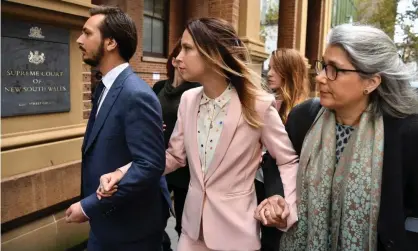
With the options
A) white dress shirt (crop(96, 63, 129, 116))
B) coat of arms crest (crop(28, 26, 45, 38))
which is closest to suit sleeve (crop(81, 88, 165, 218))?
white dress shirt (crop(96, 63, 129, 116))

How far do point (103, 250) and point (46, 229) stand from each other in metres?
1.67

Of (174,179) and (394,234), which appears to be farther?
(174,179)

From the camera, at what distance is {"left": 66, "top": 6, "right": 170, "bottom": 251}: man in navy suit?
185 cm

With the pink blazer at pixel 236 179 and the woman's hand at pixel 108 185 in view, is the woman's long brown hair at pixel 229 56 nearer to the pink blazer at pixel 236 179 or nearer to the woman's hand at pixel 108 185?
the pink blazer at pixel 236 179

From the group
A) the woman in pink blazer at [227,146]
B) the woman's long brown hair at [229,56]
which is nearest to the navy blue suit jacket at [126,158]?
the woman in pink blazer at [227,146]

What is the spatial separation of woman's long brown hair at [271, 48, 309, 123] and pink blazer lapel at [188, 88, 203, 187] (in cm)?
164

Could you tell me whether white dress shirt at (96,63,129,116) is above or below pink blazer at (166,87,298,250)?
above

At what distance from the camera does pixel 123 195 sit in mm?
1796

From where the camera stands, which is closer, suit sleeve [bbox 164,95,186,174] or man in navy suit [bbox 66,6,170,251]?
man in navy suit [bbox 66,6,170,251]

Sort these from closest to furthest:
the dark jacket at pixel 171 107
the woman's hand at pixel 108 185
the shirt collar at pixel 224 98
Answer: the woman's hand at pixel 108 185 → the shirt collar at pixel 224 98 → the dark jacket at pixel 171 107

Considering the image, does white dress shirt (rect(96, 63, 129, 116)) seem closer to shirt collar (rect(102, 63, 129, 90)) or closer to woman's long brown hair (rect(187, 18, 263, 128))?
shirt collar (rect(102, 63, 129, 90))

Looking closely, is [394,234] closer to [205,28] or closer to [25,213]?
[205,28]

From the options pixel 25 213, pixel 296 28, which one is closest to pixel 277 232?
pixel 25 213

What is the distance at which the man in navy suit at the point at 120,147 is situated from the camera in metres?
1.85
